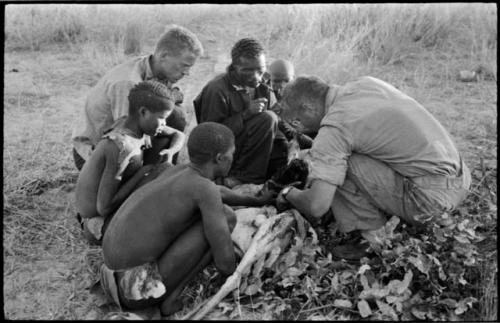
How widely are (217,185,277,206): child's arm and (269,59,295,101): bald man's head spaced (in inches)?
45.9

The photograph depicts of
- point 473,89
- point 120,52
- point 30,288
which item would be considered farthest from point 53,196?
point 473,89

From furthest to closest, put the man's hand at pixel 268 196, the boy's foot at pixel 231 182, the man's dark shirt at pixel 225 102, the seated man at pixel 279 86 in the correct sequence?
the seated man at pixel 279 86 < the boy's foot at pixel 231 182 < the man's dark shirt at pixel 225 102 < the man's hand at pixel 268 196

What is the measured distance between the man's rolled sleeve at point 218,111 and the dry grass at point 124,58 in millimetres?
1178

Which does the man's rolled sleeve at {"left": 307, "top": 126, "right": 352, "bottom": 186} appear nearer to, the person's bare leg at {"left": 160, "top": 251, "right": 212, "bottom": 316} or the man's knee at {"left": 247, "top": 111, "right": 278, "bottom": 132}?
the person's bare leg at {"left": 160, "top": 251, "right": 212, "bottom": 316}

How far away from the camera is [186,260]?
2791 mm

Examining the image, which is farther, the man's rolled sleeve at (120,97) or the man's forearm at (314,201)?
the man's rolled sleeve at (120,97)

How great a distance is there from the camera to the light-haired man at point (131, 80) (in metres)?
3.58

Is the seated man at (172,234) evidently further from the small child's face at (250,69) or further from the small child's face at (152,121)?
the small child's face at (250,69)

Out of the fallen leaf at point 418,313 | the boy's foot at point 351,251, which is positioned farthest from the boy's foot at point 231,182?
the fallen leaf at point 418,313

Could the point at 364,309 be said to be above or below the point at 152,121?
below

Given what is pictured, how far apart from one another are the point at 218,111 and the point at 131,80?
0.67m

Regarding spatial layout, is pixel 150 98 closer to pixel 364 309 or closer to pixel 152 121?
pixel 152 121

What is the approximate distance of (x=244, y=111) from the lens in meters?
4.05

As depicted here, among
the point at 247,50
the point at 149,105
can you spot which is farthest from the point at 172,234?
the point at 247,50
